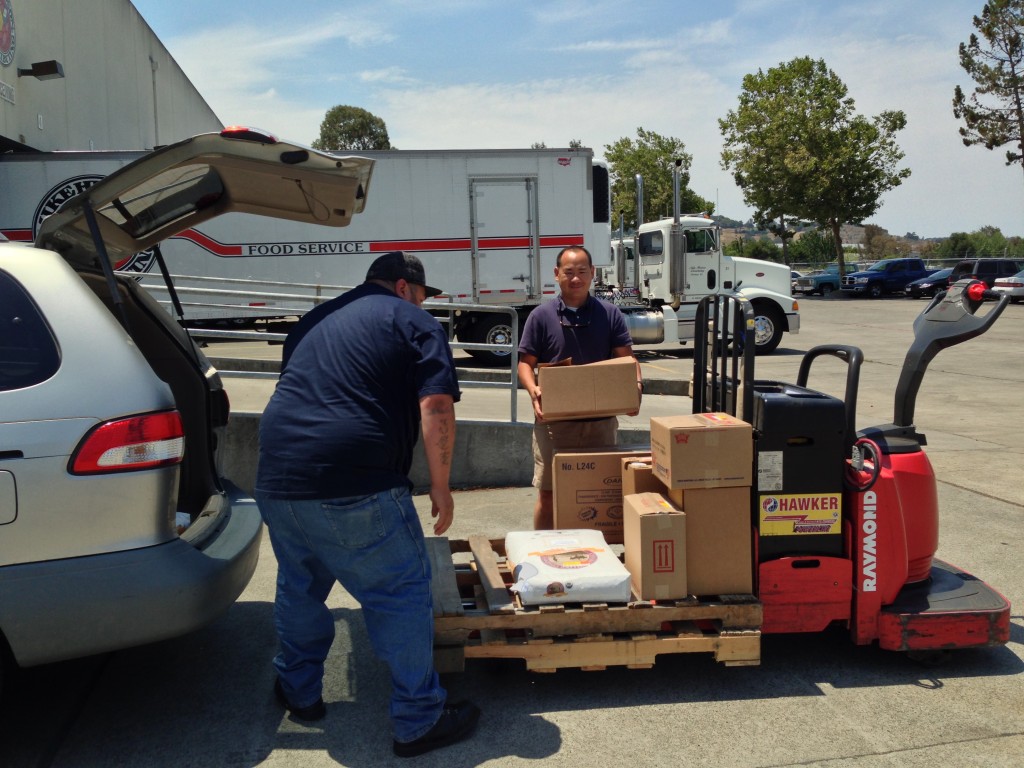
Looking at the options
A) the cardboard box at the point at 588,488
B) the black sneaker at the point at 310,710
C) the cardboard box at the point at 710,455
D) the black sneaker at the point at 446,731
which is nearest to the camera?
the black sneaker at the point at 446,731

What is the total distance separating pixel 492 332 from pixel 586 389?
33.8ft

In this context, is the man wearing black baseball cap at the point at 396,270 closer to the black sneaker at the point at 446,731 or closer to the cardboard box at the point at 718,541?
the cardboard box at the point at 718,541

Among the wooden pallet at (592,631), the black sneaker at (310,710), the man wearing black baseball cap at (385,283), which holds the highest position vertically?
the man wearing black baseball cap at (385,283)

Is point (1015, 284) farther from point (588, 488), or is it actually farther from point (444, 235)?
point (588, 488)

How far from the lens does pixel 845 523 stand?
3834 mm

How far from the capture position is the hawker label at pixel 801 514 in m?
3.79

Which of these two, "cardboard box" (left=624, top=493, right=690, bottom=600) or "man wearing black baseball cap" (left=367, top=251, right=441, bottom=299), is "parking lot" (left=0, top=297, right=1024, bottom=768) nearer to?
"cardboard box" (left=624, top=493, right=690, bottom=600)

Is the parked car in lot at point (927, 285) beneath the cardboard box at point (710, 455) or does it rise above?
above

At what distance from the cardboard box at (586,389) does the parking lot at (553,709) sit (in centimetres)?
133

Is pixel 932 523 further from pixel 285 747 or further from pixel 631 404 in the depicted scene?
pixel 285 747

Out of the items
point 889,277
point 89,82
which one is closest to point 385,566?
point 89,82

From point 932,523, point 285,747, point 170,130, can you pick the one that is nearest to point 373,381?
point 285,747

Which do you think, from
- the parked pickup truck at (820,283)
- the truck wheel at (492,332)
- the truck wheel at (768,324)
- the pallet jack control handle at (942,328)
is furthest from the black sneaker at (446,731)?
the parked pickup truck at (820,283)

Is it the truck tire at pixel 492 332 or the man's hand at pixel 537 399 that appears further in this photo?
the truck tire at pixel 492 332
